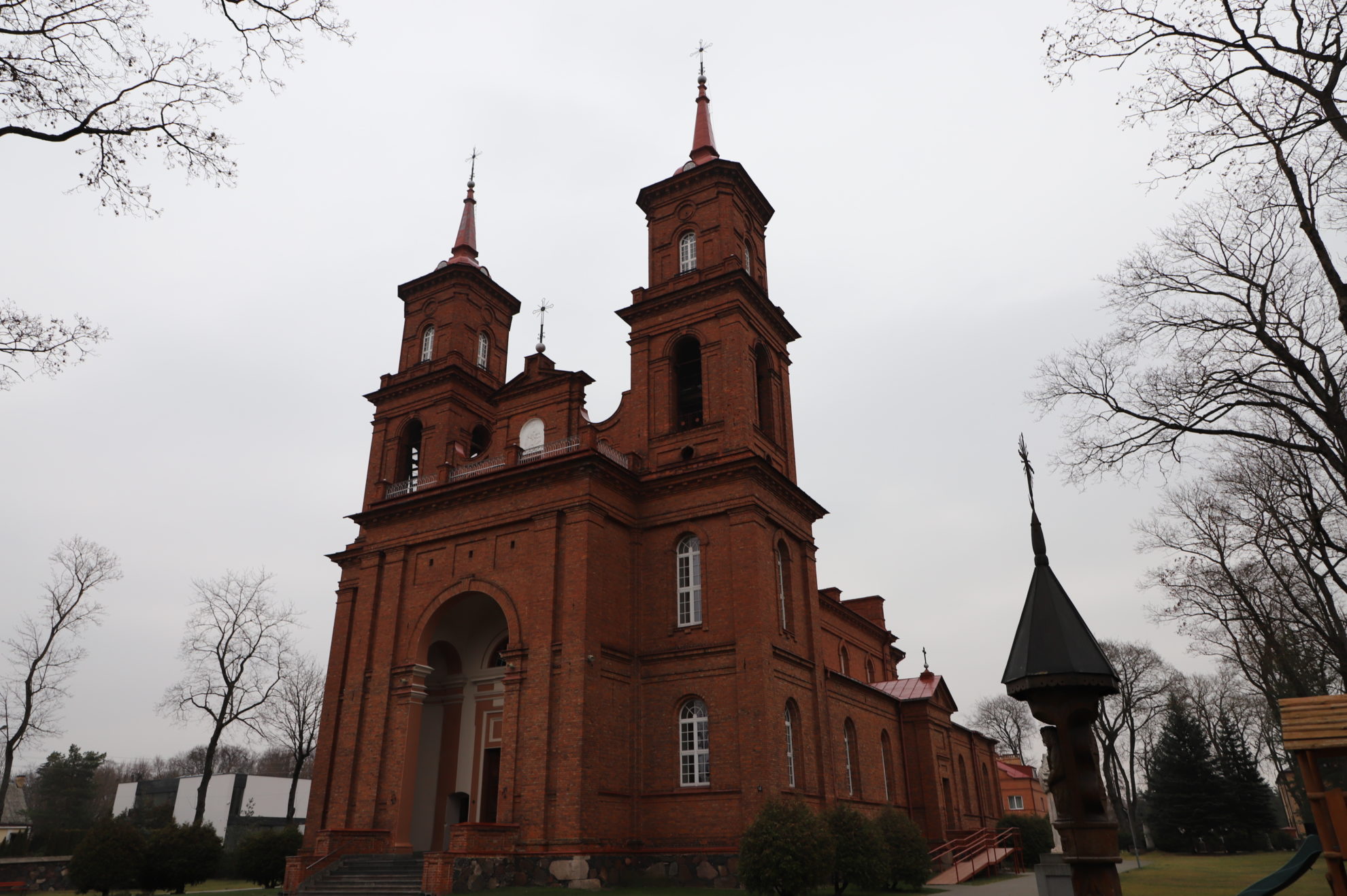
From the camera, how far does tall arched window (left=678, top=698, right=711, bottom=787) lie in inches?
886

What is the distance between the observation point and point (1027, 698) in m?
5.82

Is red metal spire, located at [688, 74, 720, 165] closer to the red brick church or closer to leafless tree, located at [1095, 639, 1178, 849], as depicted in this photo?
the red brick church

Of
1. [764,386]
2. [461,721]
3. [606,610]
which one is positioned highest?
[764,386]

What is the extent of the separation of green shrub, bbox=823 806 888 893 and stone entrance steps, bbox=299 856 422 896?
9737mm

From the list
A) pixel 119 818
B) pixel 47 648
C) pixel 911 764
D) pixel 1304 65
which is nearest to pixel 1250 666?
pixel 911 764

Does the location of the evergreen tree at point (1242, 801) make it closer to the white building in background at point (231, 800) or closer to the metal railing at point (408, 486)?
the metal railing at point (408, 486)

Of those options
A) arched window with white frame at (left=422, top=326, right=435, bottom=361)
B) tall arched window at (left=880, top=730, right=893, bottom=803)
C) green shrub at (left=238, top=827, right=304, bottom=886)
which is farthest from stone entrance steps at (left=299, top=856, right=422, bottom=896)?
arched window with white frame at (left=422, top=326, right=435, bottom=361)

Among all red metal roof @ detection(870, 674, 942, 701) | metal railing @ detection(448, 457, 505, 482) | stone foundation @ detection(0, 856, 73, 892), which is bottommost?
stone foundation @ detection(0, 856, 73, 892)

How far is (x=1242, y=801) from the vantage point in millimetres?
43094

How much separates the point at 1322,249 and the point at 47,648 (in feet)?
145

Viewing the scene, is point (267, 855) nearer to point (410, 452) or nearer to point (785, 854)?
point (410, 452)

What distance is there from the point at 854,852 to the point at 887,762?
13.2 metres

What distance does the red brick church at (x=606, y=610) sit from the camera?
71.7ft

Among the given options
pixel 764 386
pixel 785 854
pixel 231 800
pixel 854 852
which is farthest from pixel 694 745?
pixel 231 800
